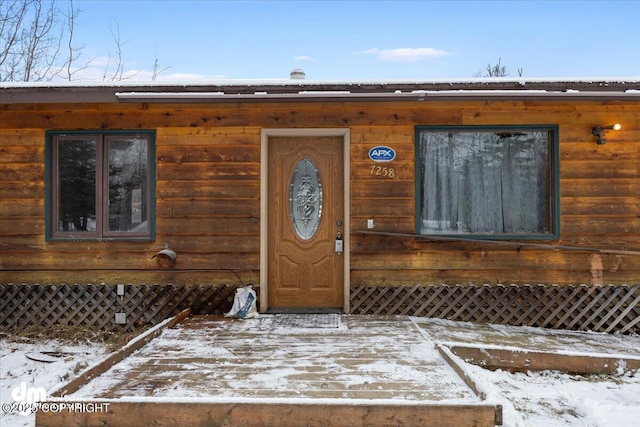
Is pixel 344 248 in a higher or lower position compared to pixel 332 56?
lower

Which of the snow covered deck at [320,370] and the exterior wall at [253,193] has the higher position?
the exterior wall at [253,193]

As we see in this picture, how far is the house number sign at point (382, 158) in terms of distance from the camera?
571 cm

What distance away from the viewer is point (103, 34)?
51.4 ft

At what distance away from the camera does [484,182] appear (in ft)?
19.1

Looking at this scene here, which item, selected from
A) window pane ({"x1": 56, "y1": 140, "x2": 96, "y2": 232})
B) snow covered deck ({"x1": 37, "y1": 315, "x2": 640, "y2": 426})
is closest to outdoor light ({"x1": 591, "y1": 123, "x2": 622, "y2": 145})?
snow covered deck ({"x1": 37, "y1": 315, "x2": 640, "y2": 426})

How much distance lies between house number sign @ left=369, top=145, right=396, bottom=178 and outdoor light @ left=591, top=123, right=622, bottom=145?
235 cm

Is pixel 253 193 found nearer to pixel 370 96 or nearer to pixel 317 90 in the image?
pixel 317 90

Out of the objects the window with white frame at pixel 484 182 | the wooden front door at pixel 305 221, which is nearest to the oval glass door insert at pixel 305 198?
the wooden front door at pixel 305 221

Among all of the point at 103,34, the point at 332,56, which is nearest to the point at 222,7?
the point at 332,56

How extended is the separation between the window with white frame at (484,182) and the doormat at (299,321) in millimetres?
1548

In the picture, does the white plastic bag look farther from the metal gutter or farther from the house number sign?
the metal gutter

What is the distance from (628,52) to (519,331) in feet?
90.0

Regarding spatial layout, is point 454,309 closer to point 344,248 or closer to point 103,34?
point 344,248

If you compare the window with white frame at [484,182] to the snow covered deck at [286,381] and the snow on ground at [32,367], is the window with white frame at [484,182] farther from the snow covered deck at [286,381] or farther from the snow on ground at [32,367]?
the snow on ground at [32,367]
